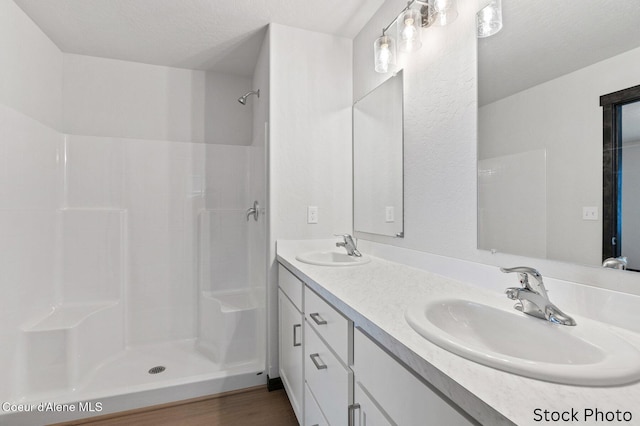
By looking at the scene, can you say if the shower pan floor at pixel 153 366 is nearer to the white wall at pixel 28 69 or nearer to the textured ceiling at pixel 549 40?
the white wall at pixel 28 69

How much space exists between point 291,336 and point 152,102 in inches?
88.2

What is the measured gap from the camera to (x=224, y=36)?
6.85 feet

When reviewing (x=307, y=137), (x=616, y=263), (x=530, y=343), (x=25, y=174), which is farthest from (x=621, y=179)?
(x=25, y=174)

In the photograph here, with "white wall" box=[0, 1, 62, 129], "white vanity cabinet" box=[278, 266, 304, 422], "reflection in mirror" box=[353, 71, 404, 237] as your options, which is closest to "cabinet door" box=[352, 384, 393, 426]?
"white vanity cabinet" box=[278, 266, 304, 422]

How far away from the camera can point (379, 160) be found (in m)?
1.83

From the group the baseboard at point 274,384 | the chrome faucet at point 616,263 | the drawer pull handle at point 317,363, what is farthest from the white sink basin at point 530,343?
the baseboard at point 274,384

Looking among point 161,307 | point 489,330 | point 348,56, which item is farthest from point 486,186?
point 161,307

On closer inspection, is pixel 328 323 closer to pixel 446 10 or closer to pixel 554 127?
pixel 554 127

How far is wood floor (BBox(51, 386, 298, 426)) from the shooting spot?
1663 millimetres

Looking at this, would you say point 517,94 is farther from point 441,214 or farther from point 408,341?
point 408,341

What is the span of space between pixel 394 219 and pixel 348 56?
50.5 inches

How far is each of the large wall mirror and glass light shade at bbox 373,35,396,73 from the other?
0.57 metres

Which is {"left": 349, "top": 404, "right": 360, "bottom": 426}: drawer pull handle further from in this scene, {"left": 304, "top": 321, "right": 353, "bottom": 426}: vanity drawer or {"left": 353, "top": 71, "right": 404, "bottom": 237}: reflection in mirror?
{"left": 353, "top": 71, "right": 404, "bottom": 237}: reflection in mirror

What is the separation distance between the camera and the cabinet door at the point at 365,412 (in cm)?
76
